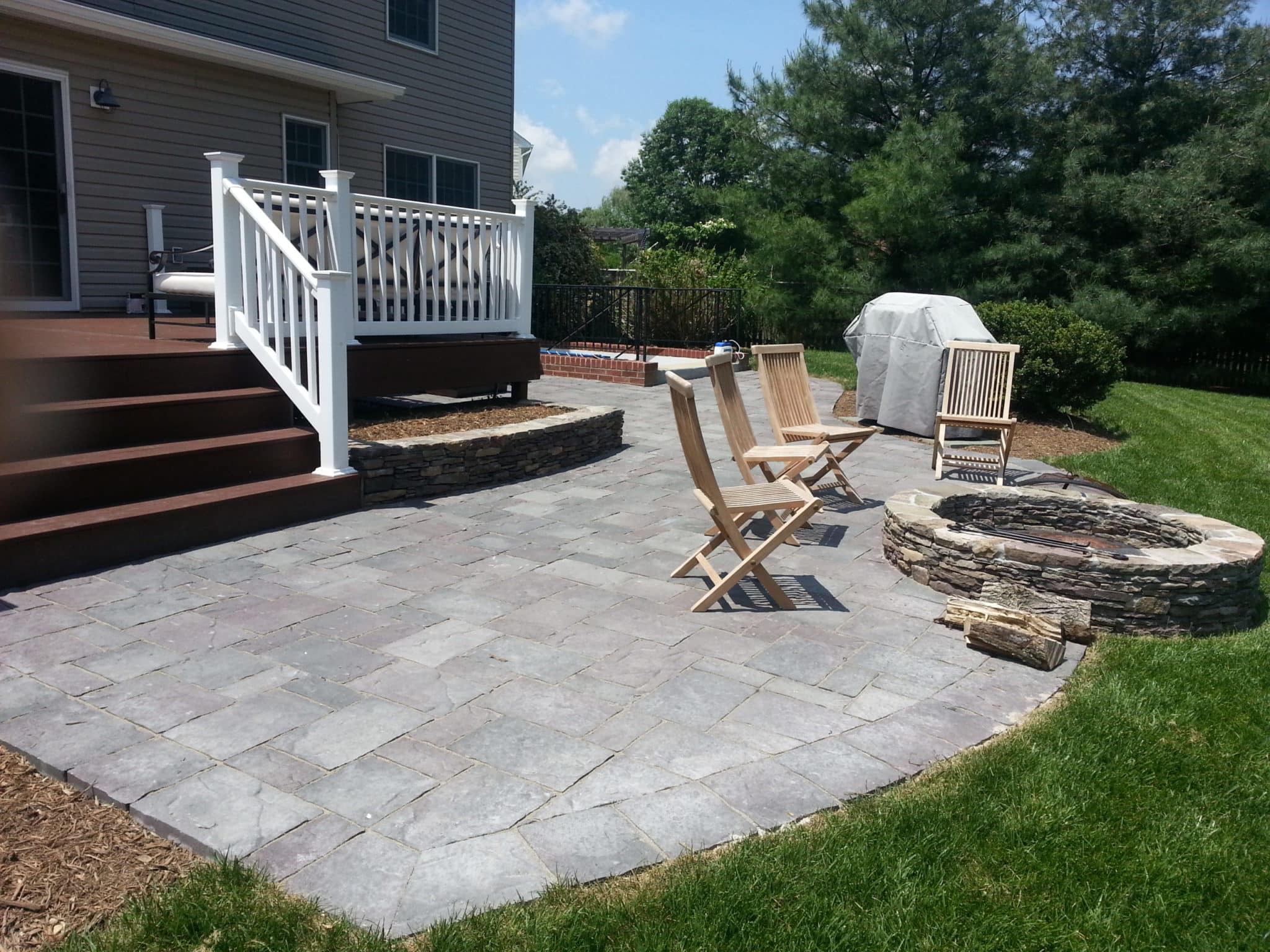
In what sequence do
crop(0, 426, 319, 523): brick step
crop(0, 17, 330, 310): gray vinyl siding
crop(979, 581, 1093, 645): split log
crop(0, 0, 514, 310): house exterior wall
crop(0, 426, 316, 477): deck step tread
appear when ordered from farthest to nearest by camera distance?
crop(0, 0, 514, 310): house exterior wall
crop(0, 17, 330, 310): gray vinyl siding
crop(0, 426, 316, 477): deck step tread
crop(0, 426, 319, 523): brick step
crop(979, 581, 1093, 645): split log

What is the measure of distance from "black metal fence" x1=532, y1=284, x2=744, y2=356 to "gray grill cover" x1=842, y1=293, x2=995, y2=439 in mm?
3812

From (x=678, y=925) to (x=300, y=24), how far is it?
→ 12.1 m

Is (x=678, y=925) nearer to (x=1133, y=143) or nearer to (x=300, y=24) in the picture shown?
(x=300, y=24)

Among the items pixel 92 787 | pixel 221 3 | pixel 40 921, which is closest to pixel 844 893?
pixel 40 921

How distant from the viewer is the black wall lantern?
30.1 feet

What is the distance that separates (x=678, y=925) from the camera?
239cm

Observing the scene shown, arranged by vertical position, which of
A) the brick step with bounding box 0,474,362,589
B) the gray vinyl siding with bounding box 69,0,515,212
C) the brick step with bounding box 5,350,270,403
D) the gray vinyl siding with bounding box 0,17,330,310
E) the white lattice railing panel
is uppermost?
the gray vinyl siding with bounding box 69,0,515,212

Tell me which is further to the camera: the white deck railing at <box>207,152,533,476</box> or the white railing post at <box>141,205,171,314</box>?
the white railing post at <box>141,205,171,314</box>

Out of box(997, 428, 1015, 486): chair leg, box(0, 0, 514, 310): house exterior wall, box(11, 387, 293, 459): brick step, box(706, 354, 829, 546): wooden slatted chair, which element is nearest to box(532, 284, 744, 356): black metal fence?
box(0, 0, 514, 310): house exterior wall

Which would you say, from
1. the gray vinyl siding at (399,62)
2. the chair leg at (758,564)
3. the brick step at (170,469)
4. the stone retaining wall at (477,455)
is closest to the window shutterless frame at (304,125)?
the gray vinyl siding at (399,62)

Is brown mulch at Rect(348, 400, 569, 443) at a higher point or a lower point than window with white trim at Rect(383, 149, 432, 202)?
lower

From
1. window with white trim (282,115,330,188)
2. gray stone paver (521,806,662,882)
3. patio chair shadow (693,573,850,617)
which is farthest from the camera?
window with white trim (282,115,330,188)

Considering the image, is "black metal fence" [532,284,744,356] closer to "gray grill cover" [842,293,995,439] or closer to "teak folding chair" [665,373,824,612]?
"gray grill cover" [842,293,995,439]

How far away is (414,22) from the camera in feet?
44.5
